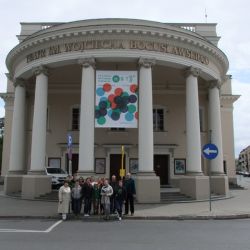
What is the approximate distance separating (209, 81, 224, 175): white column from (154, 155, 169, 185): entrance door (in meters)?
4.23

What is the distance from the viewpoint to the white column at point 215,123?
24906 millimetres

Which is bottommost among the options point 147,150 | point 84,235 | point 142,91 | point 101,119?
point 84,235

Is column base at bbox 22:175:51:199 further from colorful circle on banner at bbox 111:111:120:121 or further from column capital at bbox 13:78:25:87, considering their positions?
column capital at bbox 13:78:25:87

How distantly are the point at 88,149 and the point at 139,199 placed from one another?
3.74 meters

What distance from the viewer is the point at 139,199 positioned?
63.9 ft

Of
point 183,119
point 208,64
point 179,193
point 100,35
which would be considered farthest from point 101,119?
point 183,119

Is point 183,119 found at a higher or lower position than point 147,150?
higher

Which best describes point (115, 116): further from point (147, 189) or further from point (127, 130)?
point (127, 130)

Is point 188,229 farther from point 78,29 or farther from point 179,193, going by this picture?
point 78,29

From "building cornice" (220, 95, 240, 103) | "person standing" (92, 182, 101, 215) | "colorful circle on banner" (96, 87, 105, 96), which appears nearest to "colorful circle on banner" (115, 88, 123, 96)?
"colorful circle on banner" (96, 87, 105, 96)

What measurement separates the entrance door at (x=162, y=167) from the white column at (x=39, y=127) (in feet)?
31.1

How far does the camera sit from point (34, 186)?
21172 mm

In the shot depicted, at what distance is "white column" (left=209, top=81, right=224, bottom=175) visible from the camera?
24.9m

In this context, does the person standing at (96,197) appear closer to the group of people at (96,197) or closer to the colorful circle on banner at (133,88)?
the group of people at (96,197)
